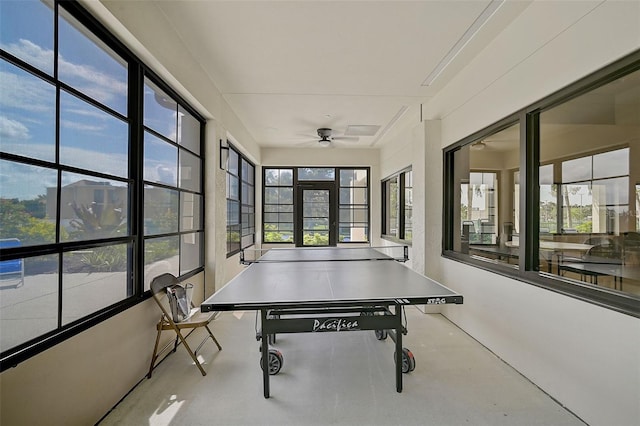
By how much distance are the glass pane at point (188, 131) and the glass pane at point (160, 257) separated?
1.13m

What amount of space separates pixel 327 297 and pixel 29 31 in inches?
85.7

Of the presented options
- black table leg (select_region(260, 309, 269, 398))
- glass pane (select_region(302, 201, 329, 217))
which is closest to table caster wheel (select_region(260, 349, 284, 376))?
black table leg (select_region(260, 309, 269, 398))

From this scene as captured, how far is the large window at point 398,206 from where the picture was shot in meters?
5.90

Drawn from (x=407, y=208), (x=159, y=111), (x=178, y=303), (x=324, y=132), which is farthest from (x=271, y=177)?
(x=178, y=303)

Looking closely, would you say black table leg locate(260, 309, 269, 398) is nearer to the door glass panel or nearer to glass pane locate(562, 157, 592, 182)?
glass pane locate(562, 157, 592, 182)

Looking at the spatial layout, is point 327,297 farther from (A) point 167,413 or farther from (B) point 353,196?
(B) point 353,196

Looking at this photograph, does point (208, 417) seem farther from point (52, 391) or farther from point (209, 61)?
point (209, 61)

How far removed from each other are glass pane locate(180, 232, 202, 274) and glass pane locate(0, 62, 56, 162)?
6.20 feet

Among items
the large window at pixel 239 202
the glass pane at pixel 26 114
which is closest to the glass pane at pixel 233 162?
the large window at pixel 239 202

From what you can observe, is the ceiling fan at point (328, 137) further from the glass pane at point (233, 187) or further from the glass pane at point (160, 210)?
the glass pane at point (160, 210)

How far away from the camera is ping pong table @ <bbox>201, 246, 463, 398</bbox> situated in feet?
6.35

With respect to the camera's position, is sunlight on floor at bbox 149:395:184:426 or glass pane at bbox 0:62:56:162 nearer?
glass pane at bbox 0:62:56:162

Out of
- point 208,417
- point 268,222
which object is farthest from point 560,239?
point 268,222

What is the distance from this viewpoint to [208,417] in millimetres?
2055
